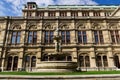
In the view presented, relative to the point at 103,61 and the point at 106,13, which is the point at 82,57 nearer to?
the point at 103,61

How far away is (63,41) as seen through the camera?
105ft

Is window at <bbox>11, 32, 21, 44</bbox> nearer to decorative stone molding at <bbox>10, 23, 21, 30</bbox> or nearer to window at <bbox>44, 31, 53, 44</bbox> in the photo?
decorative stone molding at <bbox>10, 23, 21, 30</bbox>

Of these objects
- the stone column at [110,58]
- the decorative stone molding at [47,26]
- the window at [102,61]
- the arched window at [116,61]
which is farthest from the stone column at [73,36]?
the arched window at [116,61]

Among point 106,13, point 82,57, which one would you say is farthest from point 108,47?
point 106,13

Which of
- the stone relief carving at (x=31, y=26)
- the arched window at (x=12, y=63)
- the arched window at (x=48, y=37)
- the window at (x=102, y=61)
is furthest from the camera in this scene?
the stone relief carving at (x=31, y=26)

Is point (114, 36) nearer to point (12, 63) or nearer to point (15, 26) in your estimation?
point (15, 26)

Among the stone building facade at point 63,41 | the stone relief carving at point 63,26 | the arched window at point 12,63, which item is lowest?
the arched window at point 12,63

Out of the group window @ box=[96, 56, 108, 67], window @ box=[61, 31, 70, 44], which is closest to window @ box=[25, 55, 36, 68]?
window @ box=[61, 31, 70, 44]

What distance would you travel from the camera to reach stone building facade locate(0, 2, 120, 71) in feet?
98.8

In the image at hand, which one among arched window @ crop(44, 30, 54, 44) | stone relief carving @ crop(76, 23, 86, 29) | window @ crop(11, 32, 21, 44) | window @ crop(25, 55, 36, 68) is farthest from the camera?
stone relief carving @ crop(76, 23, 86, 29)

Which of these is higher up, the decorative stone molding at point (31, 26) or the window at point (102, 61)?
the decorative stone molding at point (31, 26)

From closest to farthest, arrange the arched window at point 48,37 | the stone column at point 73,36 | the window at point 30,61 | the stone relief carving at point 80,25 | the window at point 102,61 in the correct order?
the window at point 30,61, the window at point 102,61, the stone column at point 73,36, the arched window at point 48,37, the stone relief carving at point 80,25

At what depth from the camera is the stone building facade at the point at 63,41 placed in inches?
1186

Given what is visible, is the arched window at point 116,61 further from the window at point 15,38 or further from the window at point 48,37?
the window at point 15,38
